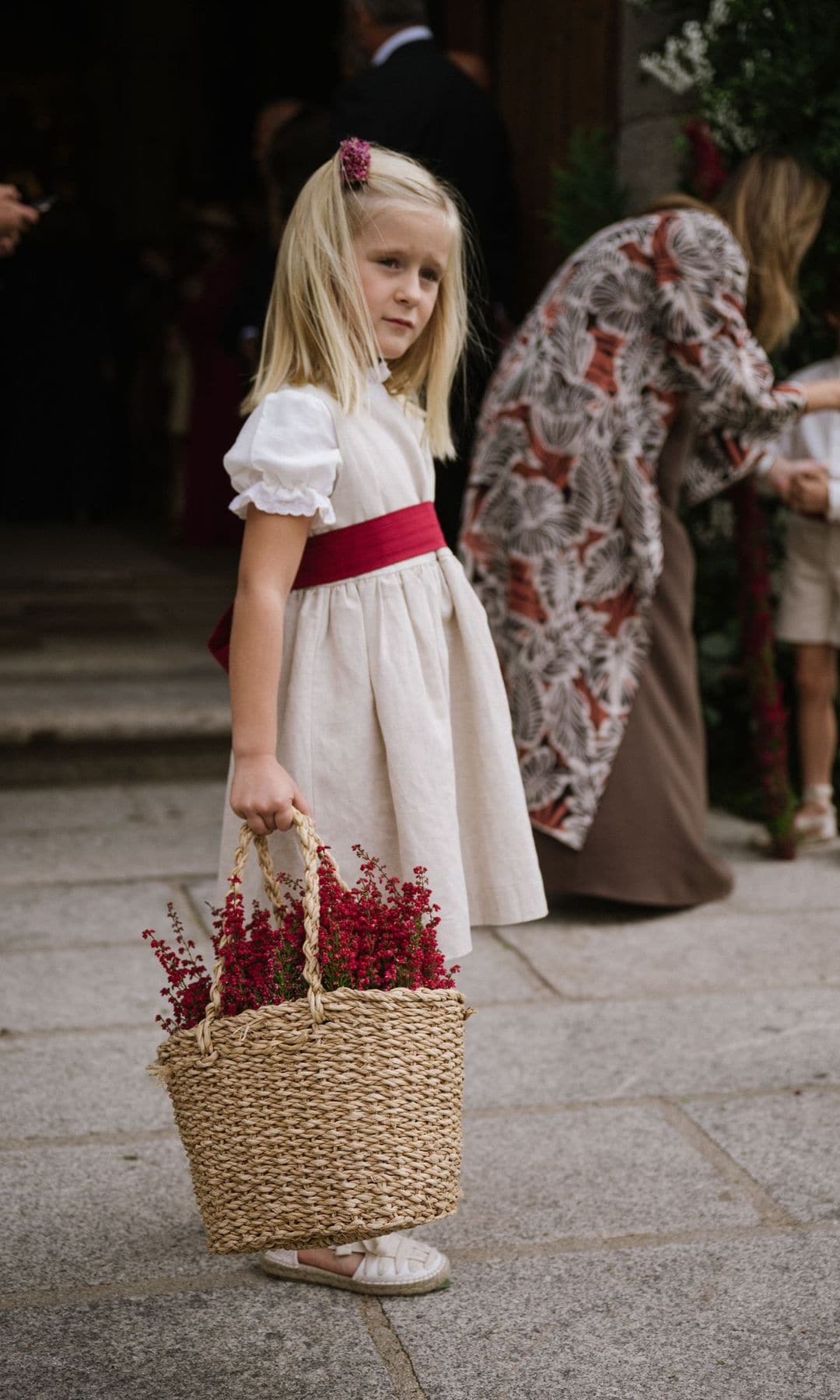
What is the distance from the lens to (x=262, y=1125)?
81.9 inches

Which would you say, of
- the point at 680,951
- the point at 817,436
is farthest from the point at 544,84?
the point at 680,951

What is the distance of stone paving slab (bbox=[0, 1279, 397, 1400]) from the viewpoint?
2.08m

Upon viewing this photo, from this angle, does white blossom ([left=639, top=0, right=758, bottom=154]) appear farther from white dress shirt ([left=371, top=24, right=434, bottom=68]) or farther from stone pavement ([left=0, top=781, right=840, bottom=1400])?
stone pavement ([left=0, top=781, right=840, bottom=1400])

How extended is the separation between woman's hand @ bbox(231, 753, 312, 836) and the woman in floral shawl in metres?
1.79

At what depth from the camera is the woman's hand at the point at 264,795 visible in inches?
86.7

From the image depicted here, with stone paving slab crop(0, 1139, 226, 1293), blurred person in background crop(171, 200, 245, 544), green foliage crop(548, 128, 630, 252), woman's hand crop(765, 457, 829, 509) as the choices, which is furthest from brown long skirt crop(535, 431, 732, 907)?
blurred person in background crop(171, 200, 245, 544)

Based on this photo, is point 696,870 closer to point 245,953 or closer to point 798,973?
point 798,973

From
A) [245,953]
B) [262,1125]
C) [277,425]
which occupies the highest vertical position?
[277,425]

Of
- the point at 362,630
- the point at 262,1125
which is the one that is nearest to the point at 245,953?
the point at 262,1125

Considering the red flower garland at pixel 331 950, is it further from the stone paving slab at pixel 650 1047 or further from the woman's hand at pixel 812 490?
the woman's hand at pixel 812 490

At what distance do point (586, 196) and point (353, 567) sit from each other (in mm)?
2974

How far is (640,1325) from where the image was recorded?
2.25 m

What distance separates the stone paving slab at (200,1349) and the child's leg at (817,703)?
2.79 metres

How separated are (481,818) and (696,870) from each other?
1.69 meters
